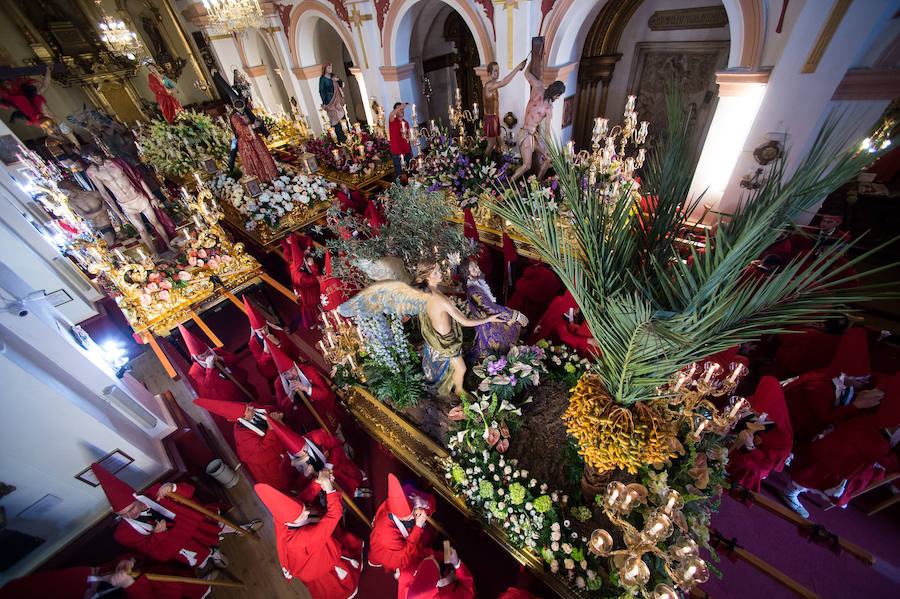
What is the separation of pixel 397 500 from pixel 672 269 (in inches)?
95.4

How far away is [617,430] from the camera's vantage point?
192 centimetres

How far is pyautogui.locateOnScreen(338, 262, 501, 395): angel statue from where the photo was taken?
2.90 metres

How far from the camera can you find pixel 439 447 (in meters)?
3.46

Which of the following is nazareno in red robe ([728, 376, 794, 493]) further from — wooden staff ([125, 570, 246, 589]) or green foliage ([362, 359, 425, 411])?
wooden staff ([125, 570, 246, 589])

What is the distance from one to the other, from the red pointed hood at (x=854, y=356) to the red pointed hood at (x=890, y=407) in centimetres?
30

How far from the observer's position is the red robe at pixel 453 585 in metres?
2.68

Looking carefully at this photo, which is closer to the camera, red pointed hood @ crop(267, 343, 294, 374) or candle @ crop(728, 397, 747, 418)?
candle @ crop(728, 397, 747, 418)

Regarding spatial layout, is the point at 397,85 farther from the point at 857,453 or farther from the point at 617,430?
the point at 857,453

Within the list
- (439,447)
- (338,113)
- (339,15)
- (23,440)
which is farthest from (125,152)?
(439,447)

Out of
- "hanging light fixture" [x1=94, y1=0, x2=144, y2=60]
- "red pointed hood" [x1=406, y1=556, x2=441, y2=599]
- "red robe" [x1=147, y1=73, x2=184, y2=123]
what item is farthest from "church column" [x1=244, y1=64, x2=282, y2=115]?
"red pointed hood" [x1=406, y1=556, x2=441, y2=599]

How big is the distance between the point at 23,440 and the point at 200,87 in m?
16.3

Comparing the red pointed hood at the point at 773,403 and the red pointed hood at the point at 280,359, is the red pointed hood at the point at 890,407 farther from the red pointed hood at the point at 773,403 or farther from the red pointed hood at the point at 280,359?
the red pointed hood at the point at 280,359

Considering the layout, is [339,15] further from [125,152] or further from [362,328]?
[362,328]

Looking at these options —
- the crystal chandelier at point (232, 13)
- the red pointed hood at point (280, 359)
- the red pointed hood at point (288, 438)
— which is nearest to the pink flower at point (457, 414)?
the red pointed hood at point (288, 438)
